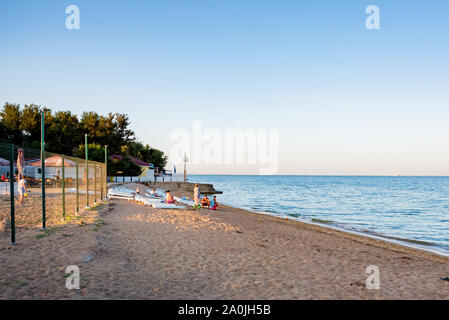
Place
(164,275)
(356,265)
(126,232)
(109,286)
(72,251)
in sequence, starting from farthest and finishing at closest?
1. (126,232)
2. (356,265)
3. (72,251)
4. (164,275)
5. (109,286)

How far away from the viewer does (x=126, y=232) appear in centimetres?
1107

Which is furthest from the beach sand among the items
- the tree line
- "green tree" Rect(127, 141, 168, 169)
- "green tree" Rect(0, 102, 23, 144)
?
"green tree" Rect(127, 141, 168, 169)

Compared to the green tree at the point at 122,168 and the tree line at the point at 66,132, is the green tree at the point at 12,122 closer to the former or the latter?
the tree line at the point at 66,132

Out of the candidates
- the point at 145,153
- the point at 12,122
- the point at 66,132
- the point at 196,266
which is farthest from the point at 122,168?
the point at 196,266

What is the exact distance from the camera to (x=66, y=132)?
58.2 m

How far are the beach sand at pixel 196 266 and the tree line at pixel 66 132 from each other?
42.4 m

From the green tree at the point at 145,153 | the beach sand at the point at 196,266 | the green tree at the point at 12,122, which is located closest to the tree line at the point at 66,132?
the green tree at the point at 12,122

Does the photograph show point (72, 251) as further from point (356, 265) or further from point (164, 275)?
point (356, 265)

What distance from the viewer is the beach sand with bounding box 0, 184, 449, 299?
581 centimetres

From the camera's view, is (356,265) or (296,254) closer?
(356,265)

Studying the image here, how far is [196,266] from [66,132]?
58.1 m

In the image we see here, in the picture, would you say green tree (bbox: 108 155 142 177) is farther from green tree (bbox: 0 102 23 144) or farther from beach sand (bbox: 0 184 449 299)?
beach sand (bbox: 0 184 449 299)

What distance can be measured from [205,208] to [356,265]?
14.6 m
